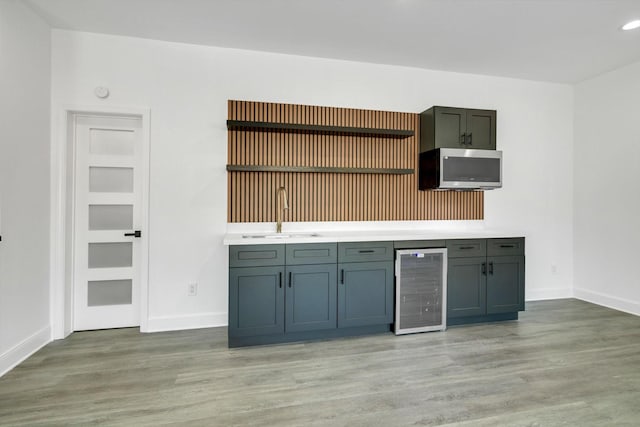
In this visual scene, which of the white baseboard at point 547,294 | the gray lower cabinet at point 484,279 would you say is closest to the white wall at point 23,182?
the gray lower cabinet at point 484,279

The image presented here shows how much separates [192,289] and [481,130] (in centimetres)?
343

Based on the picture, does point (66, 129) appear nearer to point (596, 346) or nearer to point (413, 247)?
point (413, 247)

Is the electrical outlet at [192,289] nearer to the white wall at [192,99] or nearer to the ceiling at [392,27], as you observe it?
the white wall at [192,99]

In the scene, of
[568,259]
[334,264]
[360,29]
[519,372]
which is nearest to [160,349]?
[334,264]

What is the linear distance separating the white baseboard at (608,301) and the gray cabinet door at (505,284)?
1.39 meters

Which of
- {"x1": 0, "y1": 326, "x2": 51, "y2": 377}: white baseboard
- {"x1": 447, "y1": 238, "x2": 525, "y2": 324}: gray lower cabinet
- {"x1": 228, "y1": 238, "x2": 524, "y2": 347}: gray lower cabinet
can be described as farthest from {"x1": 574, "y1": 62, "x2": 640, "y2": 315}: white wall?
{"x1": 0, "y1": 326, "x2": 51, "y2": 377}: white baseboard

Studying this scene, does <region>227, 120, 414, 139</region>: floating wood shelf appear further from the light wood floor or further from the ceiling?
the light wood floor

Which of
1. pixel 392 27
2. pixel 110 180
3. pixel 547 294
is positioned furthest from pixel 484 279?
pixel 110 180

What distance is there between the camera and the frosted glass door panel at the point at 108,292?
316cm

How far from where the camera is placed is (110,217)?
3.19 metres

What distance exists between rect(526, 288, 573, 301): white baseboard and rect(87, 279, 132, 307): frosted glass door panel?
4526 millimetres

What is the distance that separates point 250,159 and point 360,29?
155cm

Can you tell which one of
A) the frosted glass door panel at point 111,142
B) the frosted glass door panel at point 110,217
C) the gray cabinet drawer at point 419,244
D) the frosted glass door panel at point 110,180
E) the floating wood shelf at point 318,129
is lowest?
the gray cabinet drawer at point 419,244

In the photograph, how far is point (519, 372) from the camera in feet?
7.82
